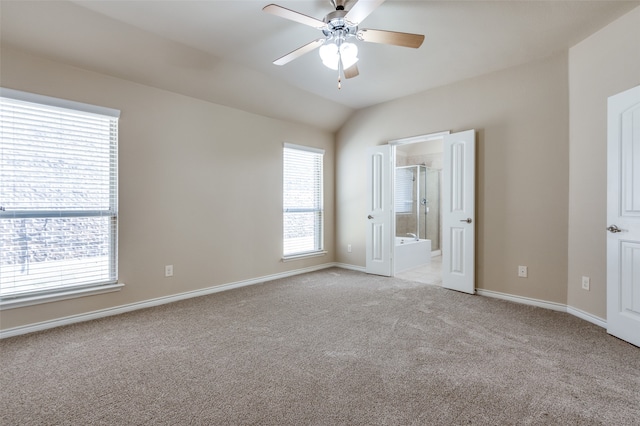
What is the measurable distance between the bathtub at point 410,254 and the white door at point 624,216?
2707 millimetres

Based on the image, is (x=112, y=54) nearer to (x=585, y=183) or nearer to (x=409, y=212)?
(x=585, y=183)

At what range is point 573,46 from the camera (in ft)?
9.83

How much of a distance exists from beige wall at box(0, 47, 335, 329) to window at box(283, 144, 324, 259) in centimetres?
20

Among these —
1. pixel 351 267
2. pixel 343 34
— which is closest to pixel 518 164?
pixel 343 34

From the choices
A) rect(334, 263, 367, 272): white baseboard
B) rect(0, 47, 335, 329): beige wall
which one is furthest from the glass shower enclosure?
rect(0, 47, 335, 329): beige wall

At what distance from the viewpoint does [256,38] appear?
2895mm

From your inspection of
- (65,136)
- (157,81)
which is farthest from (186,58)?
(65,136)

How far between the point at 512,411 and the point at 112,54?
414cm

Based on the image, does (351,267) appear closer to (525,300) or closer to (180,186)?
(525,300)

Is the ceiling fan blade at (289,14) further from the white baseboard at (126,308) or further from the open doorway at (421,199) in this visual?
the open doorway at (421,199)

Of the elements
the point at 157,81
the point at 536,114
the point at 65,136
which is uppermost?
the point at 157,81

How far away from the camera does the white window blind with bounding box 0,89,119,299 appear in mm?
2531

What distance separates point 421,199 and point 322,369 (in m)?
5.37

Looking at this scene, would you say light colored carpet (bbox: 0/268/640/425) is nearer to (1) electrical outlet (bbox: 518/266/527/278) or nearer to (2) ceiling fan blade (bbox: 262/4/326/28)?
(1) electrical outlet (bbox: 518/266/527/278)
